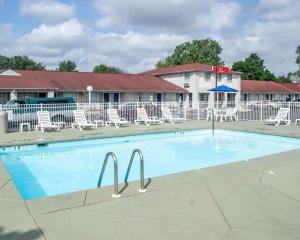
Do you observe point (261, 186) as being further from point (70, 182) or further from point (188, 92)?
point (188, 92)

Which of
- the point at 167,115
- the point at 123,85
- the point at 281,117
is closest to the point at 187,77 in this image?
the point at 123,85

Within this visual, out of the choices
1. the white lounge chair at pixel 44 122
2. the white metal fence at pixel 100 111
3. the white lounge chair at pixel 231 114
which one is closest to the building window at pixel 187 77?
the white metal fence at pixel 100 111

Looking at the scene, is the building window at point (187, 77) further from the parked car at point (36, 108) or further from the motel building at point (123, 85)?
the parked car at point (36, 108)

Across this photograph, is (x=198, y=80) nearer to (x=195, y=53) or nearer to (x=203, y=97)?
(x=203, y=97)

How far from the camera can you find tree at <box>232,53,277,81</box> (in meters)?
70.9

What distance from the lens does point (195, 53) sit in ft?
222

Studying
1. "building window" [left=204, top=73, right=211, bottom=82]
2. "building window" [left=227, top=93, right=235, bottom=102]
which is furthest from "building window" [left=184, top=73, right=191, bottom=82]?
"building window" [left=227, top=93, right=235, bottom=102]

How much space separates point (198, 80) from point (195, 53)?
25.8 metres

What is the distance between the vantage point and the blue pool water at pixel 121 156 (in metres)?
8.93

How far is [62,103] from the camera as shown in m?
19.6

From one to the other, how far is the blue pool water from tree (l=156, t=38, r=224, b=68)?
51.5 m

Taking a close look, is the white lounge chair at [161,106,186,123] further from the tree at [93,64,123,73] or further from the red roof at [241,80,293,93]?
the tree at [93,64,123,73]


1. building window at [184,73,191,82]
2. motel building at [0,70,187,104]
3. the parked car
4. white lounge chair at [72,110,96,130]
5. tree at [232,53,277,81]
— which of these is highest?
tree at [232,53,277,81]

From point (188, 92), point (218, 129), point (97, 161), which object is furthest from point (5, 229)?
point (188, 92)
